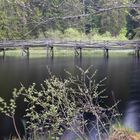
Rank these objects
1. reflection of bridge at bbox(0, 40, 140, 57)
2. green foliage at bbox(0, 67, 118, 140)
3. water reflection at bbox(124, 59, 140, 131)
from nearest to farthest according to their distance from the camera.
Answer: green foliage at bbox(0, 67, 118, 140), water reflection at bbox(124, 59, 140, 131), reflection of bridge at bbox(0, 40, 140, 57)

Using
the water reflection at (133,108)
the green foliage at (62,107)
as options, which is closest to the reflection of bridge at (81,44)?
the water reflection at (133,108)

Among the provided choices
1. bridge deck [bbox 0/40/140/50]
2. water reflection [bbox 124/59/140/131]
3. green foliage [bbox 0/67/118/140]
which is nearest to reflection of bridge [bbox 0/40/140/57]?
bridge deck [bbox 0/40/140/50]

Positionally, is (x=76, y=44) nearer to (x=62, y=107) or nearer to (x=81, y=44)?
(x=81, y=44)

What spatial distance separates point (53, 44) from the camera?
5281 centimetres

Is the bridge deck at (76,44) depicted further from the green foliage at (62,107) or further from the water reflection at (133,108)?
the green foliage at (62,107)

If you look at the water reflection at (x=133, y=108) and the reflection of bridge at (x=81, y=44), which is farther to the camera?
the reflection of bridge at (x=81, y=44)

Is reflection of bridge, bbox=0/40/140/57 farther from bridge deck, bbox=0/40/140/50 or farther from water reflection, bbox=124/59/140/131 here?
water reflection, bbox=124/59/140/131

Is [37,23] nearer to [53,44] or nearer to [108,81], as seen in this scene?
[108,81]

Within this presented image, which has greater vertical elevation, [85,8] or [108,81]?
[85,8]

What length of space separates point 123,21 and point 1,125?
158ft

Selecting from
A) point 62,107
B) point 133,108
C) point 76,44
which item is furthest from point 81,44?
point 62,107

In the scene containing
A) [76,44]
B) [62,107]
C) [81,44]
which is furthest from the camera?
[76,44]

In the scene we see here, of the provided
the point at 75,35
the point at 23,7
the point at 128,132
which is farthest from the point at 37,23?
the point at 75,35

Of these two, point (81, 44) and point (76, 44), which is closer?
point (81, 44)
